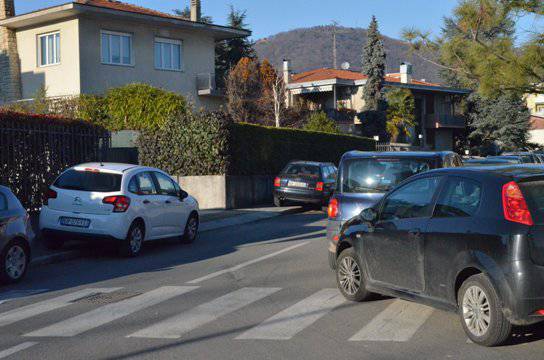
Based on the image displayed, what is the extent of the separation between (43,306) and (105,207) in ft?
13.8

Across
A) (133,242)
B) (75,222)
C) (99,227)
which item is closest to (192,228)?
(133,242)

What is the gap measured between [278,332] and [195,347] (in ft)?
2.93

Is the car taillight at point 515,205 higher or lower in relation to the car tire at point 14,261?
higher

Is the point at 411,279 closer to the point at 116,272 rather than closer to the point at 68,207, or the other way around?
the point at 116,272

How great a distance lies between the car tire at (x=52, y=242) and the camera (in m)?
12.9

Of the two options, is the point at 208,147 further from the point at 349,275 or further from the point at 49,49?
the point at 349,275

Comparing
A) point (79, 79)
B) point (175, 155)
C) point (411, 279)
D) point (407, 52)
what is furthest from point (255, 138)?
point (411, 279)

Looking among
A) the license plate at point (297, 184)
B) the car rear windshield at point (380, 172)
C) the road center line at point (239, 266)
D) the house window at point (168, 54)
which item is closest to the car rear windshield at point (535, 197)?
the car rear windshield at point (380, 172)

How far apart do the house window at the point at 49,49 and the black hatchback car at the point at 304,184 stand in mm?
14154

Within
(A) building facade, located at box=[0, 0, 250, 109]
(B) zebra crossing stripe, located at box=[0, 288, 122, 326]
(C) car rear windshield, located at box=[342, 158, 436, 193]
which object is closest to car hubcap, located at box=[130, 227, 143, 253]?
(B) zebra crossing stripe, located at box=[0, 288, 122, 326]

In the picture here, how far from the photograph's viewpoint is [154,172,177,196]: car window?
14.0m

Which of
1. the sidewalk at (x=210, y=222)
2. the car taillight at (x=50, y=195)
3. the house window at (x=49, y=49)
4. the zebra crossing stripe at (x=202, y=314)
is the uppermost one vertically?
the house window at (x=49, y=49)

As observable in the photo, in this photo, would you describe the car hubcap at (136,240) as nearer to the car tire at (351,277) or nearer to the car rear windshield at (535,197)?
the car tire at (351,277)

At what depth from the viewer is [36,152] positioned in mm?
16562
